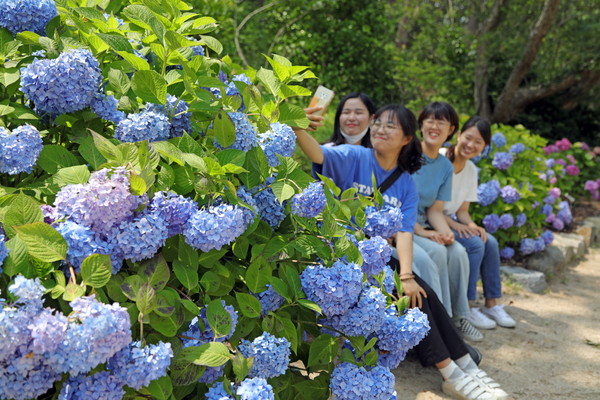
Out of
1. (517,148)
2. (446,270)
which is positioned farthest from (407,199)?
(517,148)

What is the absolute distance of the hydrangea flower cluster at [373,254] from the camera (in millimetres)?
1617

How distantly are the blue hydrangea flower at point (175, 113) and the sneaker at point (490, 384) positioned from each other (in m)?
2.17

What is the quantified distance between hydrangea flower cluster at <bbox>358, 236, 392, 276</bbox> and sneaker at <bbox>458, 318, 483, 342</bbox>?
2.37 metres

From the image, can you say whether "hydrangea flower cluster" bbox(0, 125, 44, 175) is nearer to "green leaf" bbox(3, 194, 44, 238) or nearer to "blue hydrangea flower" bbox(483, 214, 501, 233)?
"green leaf" bbox(3, 194, 44, 238)

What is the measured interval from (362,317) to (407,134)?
175 centimetres

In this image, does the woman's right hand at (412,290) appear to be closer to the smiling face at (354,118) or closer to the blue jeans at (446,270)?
the blue jeans at (446,270)

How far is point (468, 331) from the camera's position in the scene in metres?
3.78

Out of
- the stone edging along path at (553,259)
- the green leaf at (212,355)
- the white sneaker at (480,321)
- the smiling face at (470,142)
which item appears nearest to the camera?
the green leaf at (212,355)

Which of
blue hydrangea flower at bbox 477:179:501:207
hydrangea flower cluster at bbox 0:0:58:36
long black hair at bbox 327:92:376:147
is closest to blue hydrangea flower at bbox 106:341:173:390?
hydrangea flower cluster at bbox 0:0:58:36

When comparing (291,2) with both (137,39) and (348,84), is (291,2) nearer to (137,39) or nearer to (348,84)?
(348,84)

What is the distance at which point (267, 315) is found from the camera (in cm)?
142

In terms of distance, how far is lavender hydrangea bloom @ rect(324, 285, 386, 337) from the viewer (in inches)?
58.8

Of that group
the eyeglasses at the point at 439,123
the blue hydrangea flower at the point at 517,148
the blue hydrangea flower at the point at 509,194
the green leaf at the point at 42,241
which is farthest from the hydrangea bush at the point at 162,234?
the blue hydrangea flower at the point at 517,148

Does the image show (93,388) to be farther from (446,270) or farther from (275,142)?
(446,270)
